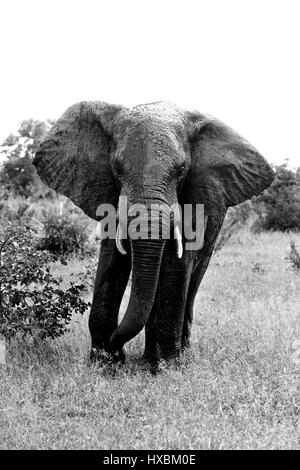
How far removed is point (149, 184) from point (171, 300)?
1220mm

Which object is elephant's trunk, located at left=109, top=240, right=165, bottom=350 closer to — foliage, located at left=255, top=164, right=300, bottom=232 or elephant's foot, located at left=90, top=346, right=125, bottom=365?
elephant's foot, located at left=90, top=346, right=125, bottom=365

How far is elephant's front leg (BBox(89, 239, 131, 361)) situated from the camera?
20.3 ft

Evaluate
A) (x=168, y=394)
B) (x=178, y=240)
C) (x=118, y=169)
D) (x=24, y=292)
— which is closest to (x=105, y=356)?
(x=168, y=394)

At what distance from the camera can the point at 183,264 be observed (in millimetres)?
6094

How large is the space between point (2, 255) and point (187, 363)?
7.10 ft

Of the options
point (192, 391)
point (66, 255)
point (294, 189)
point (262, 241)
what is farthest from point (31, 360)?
point (294, 189)

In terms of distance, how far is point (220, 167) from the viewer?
248 inches

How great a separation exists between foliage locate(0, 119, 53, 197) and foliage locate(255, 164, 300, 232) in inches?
445

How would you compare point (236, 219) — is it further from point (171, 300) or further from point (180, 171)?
point (180, 171)

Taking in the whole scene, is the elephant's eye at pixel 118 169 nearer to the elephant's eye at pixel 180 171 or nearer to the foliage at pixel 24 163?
the elephant's eye at pixel 180 171

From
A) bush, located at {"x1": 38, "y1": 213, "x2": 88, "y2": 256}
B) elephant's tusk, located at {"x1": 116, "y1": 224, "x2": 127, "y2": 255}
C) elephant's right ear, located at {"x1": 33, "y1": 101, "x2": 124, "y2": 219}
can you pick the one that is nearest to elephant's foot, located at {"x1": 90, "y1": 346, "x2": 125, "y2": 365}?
elephant's tusk, located at {"x1": 116, "y1": 224, "x2": 127, "y2": 255}

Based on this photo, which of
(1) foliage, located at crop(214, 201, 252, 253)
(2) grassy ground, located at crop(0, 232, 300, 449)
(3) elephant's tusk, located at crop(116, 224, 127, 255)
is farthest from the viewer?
(1) foliage, located at crop(214, 201, 252, 253)

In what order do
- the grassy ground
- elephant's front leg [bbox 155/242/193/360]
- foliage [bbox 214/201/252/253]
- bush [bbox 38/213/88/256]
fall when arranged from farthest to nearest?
foliage [bbox 214/201/252/253] → bush [bbox 38/213/88/256] → elephant's front leg [bbox 155/242/193/360] → the grassy ground

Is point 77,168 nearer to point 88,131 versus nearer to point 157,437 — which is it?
point 88,131
